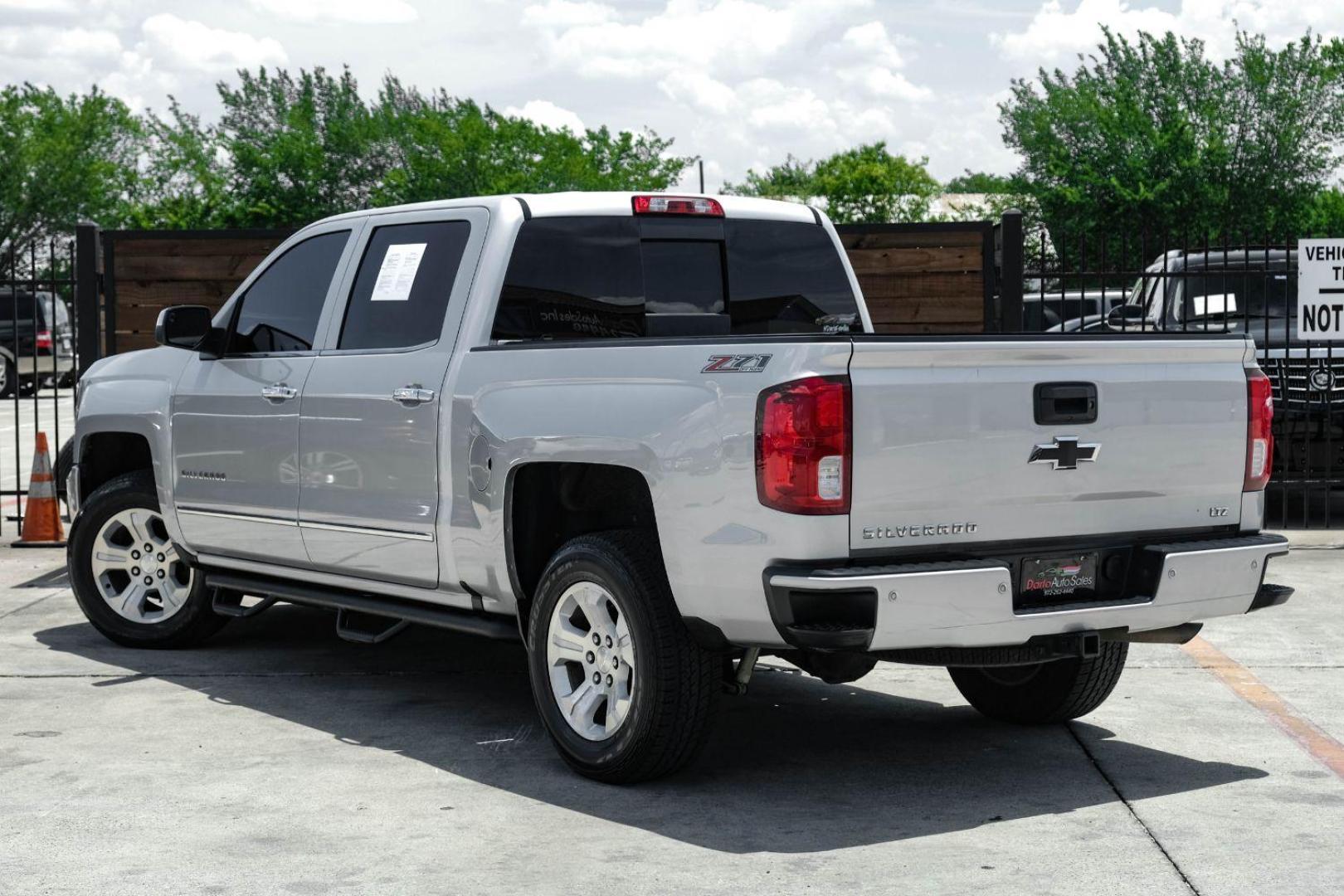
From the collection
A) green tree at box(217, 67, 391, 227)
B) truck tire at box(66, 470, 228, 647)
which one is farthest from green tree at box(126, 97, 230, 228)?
truck tire at box(66, 470, 228, 647)

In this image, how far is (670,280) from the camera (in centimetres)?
707

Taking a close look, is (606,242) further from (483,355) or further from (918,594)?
(918,594)

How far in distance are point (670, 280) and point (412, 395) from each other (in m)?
1.15

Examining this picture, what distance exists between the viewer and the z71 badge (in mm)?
5242

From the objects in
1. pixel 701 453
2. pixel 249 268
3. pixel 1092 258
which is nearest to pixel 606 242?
pixel 701 453

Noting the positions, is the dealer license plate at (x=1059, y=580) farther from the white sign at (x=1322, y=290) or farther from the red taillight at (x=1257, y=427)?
the white sign at (x=1322, y=290)

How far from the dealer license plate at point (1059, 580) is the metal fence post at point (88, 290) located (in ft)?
25.4

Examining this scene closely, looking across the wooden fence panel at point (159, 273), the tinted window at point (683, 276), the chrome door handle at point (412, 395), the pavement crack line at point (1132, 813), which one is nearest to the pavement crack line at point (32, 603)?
the wooden fence panel at point (159, 273)

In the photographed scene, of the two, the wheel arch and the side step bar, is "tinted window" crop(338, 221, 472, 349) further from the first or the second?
the side step bar

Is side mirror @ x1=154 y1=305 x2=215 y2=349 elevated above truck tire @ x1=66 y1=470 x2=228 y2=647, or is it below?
above

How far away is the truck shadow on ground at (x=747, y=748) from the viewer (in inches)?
219

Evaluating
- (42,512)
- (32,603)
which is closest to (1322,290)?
(32,603)

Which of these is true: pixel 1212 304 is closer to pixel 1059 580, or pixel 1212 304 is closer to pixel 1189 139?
pixel 1059 580

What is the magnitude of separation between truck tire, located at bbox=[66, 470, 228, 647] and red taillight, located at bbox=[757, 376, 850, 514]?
4.19 metres
